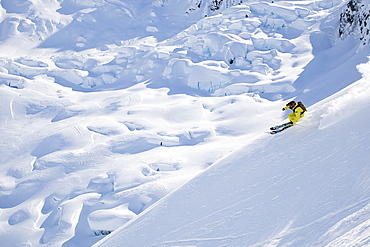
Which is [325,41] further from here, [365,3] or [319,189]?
[319,189]

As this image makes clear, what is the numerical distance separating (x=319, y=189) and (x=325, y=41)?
19134 millimetres

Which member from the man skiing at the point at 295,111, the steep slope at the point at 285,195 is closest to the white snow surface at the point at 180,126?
the steep slope at the point at 285,195

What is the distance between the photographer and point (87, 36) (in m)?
27.6

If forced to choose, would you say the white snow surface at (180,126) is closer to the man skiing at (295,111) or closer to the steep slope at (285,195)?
the steep slope at (285,195)

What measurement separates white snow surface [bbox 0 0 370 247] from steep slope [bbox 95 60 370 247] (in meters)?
0.02

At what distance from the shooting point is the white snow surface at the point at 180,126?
4691 mm

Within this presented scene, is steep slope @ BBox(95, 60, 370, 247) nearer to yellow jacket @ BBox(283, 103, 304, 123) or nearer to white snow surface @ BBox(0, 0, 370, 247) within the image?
white snow surface @ BBox(0, 0, 370, 247)

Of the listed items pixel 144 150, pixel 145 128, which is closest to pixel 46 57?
pixel 145 128

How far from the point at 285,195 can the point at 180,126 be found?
37.2ft

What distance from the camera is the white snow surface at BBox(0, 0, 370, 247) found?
4.69 m

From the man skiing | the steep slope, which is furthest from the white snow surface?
the man skiing

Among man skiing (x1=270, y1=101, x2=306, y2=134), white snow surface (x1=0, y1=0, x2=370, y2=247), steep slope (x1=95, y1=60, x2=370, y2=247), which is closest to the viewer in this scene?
steep slope (x1=95, y1=60, x2=370, y2=247)

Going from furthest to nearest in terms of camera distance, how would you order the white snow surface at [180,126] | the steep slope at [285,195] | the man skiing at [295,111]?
the man skiing at [295,111] → the white snow surface at [180,126] → the steep slope at [285,195]

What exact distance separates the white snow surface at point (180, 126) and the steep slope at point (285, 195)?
2 cm
